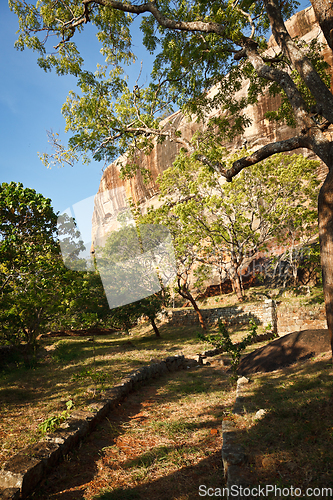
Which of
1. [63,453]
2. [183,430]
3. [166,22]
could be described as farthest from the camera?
[166,22]

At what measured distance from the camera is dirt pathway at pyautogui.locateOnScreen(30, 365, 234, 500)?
3.02 m

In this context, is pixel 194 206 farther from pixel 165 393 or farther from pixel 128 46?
pixel 165 393

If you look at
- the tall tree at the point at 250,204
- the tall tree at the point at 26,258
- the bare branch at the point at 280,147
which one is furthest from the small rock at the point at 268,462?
the tall tree at the point at 250,204

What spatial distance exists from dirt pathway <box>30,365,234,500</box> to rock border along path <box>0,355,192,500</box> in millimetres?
115

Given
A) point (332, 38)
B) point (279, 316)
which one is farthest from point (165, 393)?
point (279, 316)

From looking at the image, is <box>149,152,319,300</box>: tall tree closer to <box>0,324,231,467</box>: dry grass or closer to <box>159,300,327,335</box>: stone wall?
<box>159,300,327,335</box>: stone wall

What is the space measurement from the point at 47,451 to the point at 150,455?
1.30 m

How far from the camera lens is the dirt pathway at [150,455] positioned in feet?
9.92

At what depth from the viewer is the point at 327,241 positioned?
3678mm

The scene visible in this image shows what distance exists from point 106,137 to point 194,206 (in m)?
8.61

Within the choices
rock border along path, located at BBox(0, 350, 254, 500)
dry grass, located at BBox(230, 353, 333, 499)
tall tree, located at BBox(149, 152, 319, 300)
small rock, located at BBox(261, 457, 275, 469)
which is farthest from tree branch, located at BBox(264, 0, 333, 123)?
tall tree, located at BBox(149, 152, 319, 300)

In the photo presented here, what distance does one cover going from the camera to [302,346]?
21.5 ft

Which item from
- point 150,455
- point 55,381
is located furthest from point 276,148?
point 55,381

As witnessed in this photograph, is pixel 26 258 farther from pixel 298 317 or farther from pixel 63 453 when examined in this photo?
pixel 298 317
